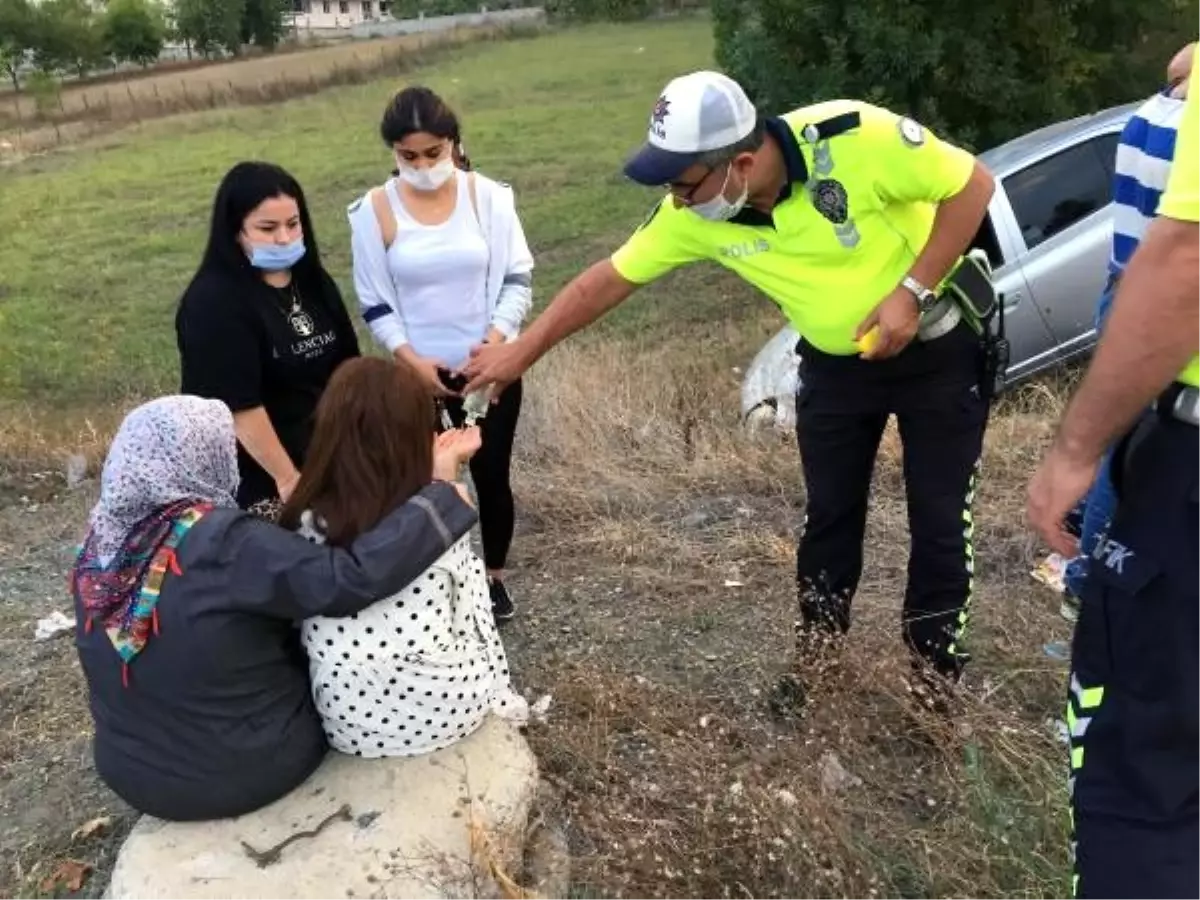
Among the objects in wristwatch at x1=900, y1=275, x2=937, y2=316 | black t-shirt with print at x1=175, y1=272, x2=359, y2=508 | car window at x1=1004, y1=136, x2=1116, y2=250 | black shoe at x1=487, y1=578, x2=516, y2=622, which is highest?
wristwatch at x1=900, y1=275, x2=937, y2=316

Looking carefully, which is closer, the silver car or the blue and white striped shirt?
the blue and white striped shirt

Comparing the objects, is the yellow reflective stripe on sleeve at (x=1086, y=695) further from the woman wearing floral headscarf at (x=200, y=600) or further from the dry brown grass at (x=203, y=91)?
the dry brown grass at (x=203, y=91)

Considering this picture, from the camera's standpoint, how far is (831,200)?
276 cm

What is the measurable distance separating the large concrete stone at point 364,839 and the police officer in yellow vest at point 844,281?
3.28 feet

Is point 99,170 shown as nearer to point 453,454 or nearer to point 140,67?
point 453,454

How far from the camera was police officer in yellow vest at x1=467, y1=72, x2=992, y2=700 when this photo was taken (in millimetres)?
2723

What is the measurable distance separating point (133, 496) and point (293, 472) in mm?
1054

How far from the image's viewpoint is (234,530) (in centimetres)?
242

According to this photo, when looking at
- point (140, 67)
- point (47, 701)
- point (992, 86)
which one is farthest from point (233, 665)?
point (140, 67)

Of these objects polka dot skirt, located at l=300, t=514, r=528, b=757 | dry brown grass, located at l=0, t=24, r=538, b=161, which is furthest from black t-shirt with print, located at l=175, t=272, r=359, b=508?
dry brown grass, located at l=0, t=24, r=538, b=161

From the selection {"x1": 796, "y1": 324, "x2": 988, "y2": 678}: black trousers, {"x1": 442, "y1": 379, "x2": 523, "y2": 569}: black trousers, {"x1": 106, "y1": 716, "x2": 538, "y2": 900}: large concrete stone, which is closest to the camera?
{"x1": 106, "y1": 716, "x2": 538, "y2": 900}: large concrete stone

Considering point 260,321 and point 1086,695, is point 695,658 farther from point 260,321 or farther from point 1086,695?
point 1086,695

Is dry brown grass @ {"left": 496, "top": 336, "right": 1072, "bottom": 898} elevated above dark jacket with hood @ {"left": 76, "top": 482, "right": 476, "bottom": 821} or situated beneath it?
situated beneath

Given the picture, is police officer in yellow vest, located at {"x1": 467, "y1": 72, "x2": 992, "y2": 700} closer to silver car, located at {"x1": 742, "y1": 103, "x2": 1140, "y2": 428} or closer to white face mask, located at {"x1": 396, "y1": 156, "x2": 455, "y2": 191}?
white face mask, located at {"x1": 396, "y1": 156, "x2": 455, "y2": 191}
